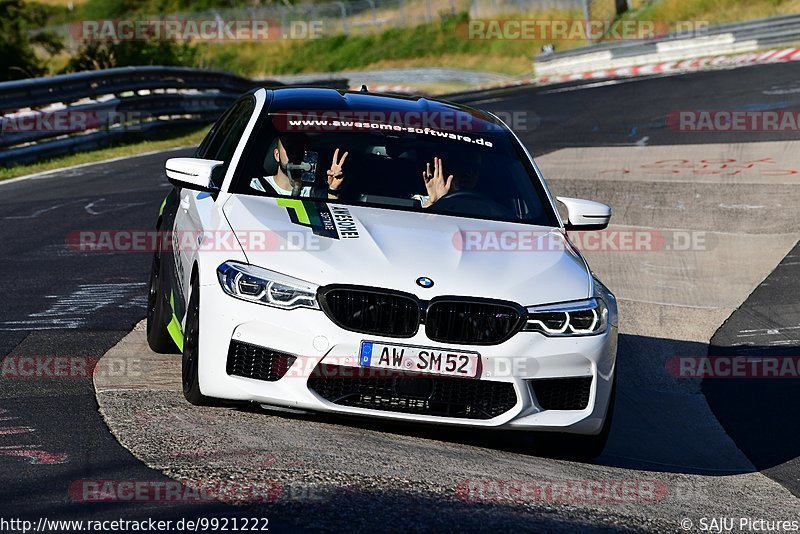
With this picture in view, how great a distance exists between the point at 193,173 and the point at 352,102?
129 cm

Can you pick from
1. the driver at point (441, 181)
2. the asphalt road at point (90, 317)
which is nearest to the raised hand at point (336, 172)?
the driver at point (441, 181)

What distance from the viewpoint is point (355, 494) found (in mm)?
4793

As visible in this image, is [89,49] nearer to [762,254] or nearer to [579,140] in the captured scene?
[579,140]

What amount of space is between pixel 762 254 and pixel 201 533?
865 cm

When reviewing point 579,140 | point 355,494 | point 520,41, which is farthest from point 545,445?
point 520,41

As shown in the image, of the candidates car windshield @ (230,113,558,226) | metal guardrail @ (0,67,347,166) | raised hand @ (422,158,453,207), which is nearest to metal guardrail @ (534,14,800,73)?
metal guardrail @ (0,67,347,166)

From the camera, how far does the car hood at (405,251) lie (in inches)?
226

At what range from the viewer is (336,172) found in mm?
6898

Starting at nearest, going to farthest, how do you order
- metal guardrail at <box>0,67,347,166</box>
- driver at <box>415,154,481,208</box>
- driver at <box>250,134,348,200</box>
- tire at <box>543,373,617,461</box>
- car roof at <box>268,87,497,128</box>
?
tire at <box>543,373,617,461</box> → driver at <box>250,134,348,200</box> → driver at <box>415,154,481,208</box> → car roof at <box>268,87,497,128</box> → metal guardrail at <box>0,67,347,166</box>

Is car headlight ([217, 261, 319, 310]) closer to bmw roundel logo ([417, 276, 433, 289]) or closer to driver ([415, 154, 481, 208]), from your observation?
bmw roundel logo ([417, 276, 433, 289])

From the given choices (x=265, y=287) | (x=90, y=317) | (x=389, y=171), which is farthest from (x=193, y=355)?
(x=90, y=317)

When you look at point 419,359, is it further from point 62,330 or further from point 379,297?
point 62,330

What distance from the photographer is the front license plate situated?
5.60 metres

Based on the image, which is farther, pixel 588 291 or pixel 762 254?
pixel 762 254
